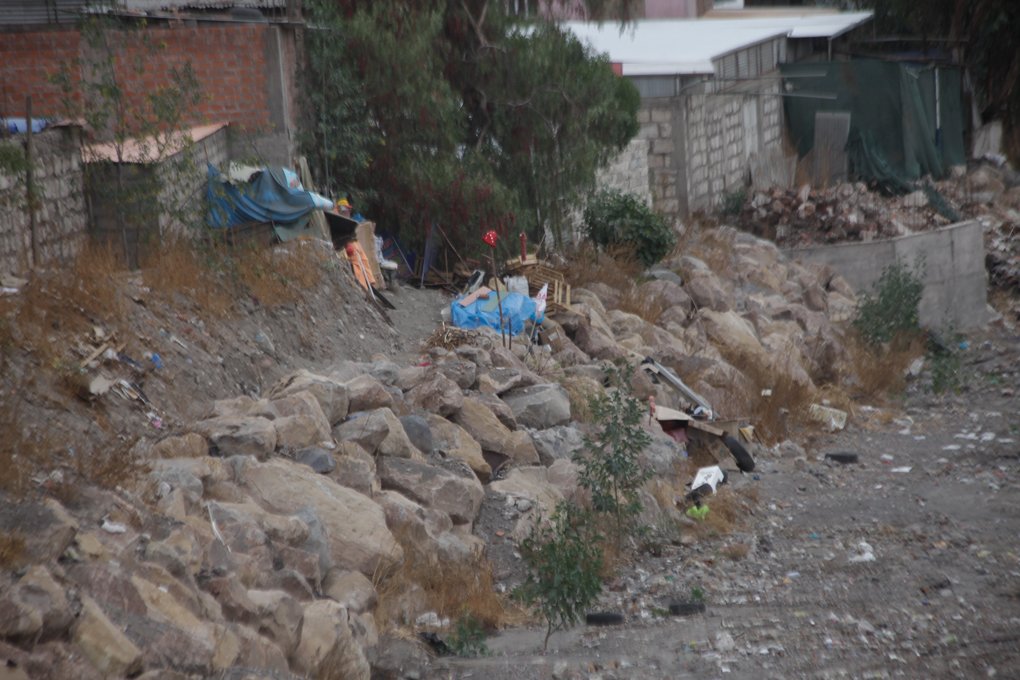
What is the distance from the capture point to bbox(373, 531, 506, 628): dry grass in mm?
6469

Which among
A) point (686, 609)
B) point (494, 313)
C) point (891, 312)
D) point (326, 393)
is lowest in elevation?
point (891, 312)

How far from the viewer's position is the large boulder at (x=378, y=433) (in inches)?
303

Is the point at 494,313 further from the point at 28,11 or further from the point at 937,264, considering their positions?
the point at 937,264

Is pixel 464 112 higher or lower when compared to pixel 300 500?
higher

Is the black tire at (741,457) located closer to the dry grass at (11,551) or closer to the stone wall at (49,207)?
the stone wall at (49,207)

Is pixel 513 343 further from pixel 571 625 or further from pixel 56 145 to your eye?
pixel 571 625

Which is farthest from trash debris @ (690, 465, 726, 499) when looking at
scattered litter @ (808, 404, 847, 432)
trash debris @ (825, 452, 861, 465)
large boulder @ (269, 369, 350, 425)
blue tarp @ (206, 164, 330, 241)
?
blue tarp @ (206, 164, 330, 241)

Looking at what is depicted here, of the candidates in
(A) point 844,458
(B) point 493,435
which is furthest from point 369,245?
(A) point 844,458

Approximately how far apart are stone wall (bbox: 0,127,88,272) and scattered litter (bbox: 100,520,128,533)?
3.98m

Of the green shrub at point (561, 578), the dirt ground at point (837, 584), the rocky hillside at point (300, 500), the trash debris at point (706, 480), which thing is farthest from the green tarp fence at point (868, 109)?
the green shrub at point (561, 578)

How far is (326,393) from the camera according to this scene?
785 centimetres

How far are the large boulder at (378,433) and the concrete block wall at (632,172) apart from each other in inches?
399

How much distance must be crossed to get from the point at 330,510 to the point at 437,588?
0.77 m

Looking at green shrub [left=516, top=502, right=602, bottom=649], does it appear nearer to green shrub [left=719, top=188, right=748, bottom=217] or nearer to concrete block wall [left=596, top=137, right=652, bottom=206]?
concrete block wall [left=596, top=137, right=652, bottom=206]
